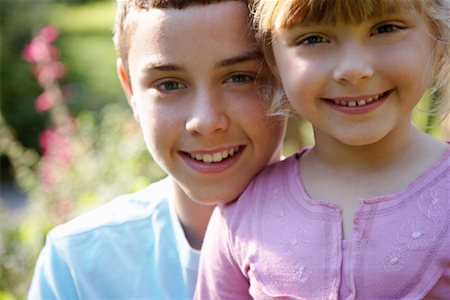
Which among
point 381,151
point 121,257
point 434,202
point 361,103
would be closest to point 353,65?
point 361,103

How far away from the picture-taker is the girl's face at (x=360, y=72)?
85.3 inches

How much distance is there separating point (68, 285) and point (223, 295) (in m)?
0.86

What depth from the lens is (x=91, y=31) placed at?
49.6 ft

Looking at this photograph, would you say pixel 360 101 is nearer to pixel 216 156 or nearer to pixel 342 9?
pixel 342 9

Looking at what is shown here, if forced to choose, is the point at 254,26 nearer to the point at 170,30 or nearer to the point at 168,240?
the point at 170,30

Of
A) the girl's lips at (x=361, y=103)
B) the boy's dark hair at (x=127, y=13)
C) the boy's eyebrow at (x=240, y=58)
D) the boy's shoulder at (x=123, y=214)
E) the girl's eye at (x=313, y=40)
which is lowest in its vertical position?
the boy's shoulder at (x=123, y=214)

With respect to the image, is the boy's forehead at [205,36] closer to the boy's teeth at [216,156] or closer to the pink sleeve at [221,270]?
the boy's teeth at [216,156]

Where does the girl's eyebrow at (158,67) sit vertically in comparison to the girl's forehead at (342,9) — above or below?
below

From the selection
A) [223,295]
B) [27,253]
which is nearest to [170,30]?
[223,295]

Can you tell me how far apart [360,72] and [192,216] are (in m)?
1.14

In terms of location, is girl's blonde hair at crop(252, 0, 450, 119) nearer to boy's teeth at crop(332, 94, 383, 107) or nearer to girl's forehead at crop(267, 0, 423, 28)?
girl's forehead at crop(267, 0, 423, 28)

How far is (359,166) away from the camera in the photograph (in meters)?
2.37

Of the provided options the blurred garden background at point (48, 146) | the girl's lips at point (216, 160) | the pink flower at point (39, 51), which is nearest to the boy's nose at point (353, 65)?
the girl's lips at point (216, 160)

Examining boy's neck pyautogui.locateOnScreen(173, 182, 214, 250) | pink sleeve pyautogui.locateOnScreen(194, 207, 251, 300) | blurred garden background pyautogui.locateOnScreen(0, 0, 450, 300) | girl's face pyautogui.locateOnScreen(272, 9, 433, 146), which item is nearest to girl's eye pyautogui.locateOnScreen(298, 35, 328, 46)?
girl's face pyautogui.locateOnScreen(272, 9, 433, 146)
